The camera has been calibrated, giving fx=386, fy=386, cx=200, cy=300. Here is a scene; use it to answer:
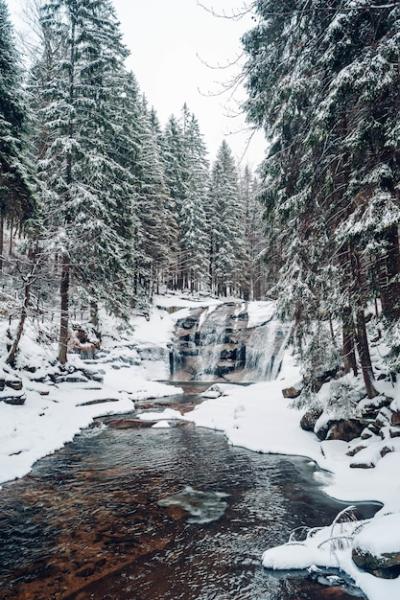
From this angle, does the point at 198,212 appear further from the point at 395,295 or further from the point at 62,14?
the point at 395,295

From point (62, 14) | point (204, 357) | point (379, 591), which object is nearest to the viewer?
point (379, 591)

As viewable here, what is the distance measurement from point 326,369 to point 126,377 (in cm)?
1428

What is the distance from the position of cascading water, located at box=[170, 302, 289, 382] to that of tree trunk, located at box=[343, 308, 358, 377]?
509 inches

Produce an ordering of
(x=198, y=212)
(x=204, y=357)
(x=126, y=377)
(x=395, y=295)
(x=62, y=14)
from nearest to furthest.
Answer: (x=395, y=295), (x=62, y=14), (x=126, y=377), (x=204, y=357), (x=198, y=212)

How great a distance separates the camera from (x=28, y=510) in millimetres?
6719

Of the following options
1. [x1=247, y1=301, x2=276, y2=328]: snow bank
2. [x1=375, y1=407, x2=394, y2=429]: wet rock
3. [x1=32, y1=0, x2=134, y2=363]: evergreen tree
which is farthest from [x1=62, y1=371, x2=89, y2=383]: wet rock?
[x1=247, y1=301, x2=276, y2=328]: snow bank

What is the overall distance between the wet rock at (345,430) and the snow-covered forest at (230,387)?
0.05 metres

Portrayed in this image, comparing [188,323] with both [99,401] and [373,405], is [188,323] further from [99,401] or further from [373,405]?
[373,405]

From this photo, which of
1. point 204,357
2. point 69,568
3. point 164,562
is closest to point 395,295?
point 164,562

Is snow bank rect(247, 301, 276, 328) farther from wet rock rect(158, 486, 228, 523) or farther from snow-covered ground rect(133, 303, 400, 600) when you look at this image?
wet rock rect(158, 486, 228, 523)

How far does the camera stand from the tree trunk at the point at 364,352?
28.4 feet

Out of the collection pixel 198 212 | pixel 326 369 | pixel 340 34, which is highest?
pixel 198 212

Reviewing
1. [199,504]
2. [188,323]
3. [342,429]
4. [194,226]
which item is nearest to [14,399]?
[199,504]

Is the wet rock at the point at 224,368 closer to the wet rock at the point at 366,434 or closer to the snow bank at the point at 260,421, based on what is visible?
the snow bank at the point at 260,421
